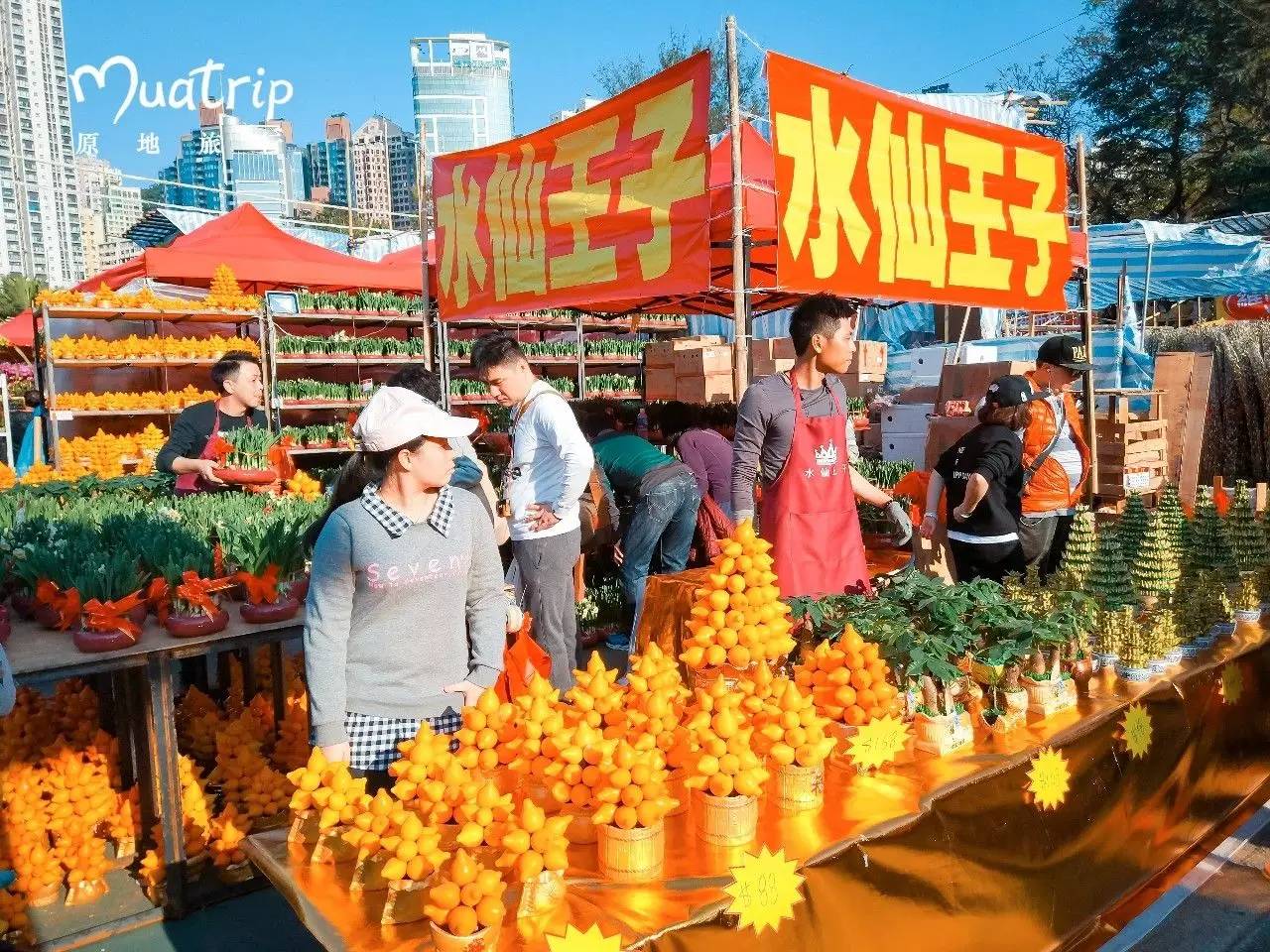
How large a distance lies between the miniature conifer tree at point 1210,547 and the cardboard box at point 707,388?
513 cm

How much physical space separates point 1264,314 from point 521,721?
18.2 metres

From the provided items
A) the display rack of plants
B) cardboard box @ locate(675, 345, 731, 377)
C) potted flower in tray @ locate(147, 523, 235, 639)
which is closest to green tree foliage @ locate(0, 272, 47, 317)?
the display rack of plants

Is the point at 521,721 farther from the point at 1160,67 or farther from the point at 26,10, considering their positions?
the point at 26,10

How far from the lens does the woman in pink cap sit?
7.41 feet

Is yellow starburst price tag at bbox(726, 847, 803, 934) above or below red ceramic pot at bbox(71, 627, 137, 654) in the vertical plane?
below

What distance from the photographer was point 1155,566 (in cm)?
359

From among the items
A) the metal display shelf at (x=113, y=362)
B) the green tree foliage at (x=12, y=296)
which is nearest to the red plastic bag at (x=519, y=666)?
the metal display shelf at (x=113, y=362)

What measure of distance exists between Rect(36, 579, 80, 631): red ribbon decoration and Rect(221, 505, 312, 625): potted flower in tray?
0.50 meters

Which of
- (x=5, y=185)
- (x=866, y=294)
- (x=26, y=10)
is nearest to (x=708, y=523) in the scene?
(x=866, y=294)

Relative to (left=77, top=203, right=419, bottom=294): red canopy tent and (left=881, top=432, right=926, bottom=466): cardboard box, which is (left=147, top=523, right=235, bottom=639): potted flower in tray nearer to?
(left=881, top=432, right=926, bottom=466): cardboard box

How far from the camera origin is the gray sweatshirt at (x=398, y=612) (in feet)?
7.39

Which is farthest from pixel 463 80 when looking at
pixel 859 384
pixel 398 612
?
pixel 398 612

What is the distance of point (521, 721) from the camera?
80.0 inches

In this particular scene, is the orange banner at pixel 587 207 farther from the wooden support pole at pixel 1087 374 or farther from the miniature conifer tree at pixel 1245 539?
the wooden support pole at pixel 1087 374
